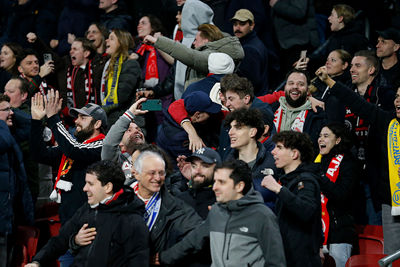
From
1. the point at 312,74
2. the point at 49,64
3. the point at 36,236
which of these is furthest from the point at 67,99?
the point at 312,74

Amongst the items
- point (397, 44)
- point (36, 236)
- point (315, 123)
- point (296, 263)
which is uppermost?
point (397, 44)

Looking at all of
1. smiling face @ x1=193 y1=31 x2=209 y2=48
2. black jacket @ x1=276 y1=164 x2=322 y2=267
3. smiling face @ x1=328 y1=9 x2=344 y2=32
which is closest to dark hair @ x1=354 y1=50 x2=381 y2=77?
smiling face @ x1=328 y1=9 x2=344 y2=32

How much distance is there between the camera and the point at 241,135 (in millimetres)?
6773

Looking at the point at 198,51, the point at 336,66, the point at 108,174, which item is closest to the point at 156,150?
the point at 108,174

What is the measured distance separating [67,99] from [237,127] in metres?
4.67

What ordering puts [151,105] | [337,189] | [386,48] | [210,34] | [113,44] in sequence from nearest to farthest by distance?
[151,105]
[337,189]
[210,34]
[386,48]
[113,44]

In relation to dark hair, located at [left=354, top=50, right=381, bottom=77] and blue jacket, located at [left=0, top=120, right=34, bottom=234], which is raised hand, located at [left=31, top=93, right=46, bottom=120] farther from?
dark hair, located at [left=354, top=50, right=381, bottom=77]

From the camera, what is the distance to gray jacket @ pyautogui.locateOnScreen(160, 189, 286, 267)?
5621 millimetres

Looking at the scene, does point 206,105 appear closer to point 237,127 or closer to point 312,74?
point 237,127

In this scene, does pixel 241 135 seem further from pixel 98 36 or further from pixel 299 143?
pixel 98 36

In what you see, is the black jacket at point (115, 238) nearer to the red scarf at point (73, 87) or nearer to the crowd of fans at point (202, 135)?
the crowd of fans at point (202, 135)

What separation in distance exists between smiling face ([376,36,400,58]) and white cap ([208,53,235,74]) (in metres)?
2.31

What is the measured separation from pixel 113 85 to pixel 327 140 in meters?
3.20

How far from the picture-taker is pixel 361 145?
8.98m
